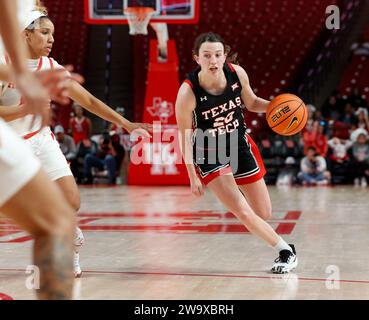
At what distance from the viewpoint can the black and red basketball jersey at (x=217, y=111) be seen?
4.91m

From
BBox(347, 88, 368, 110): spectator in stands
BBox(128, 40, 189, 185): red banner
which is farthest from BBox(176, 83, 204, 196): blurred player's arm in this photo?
BBox(347, 88, 368, 110): spectator in stands

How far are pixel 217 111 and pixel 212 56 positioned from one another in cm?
38

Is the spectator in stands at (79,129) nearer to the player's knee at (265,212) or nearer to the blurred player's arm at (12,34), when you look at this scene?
the player's knee at (265,212)

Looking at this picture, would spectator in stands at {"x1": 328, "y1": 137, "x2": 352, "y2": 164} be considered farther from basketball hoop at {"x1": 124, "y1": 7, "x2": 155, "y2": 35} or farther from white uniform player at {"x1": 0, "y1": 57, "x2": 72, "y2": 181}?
white uniform player at {"x1": 0, "y1": 57, "x2": 72, "y2": 181}

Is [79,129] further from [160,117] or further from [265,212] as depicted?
[265,212]

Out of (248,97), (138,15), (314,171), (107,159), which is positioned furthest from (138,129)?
(107,159)

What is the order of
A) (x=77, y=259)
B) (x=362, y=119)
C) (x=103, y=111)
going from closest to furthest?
1. (x=103, y=111)
2. (x=77, y=259)
3. (x=362, y=119)

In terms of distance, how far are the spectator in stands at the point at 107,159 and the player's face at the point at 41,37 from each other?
34.2ft

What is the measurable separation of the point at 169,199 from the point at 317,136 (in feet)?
15.3

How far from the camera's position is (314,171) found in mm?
14414

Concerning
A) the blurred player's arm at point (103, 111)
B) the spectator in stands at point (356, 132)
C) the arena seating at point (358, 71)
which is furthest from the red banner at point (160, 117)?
the blurred player's arm at point (103, 111)

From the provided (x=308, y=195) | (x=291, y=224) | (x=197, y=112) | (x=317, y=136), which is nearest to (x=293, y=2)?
(x=317, y=136)

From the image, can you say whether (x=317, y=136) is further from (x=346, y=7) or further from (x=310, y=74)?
(x=346, y=7)
